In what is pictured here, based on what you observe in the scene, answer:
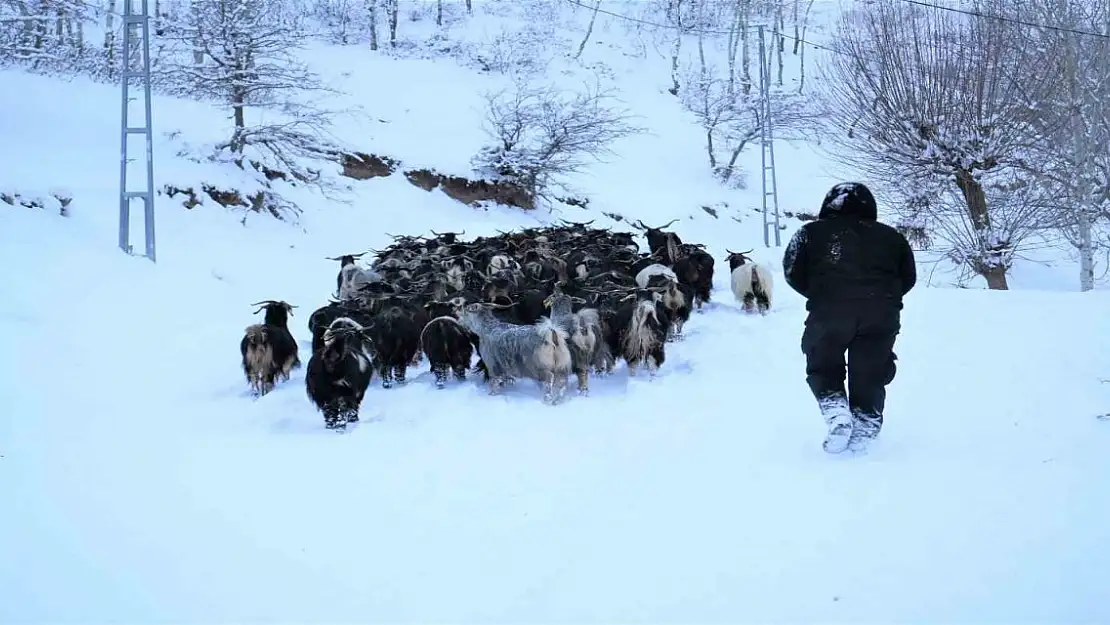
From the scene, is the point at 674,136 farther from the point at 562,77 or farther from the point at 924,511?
the point at 924,511

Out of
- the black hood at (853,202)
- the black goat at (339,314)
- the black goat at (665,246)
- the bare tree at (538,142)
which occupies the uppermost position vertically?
the bare tree at (538,142)

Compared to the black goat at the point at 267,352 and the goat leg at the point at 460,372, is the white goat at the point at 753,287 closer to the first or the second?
the goat leg at the point at 460,372

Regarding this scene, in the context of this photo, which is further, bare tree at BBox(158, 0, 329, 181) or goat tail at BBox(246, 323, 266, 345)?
bare tree at BBox(158, 0, 329, 181)

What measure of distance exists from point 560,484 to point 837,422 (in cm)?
164

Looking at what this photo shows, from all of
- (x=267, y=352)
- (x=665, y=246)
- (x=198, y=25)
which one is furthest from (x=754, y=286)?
(x=198, y=25)

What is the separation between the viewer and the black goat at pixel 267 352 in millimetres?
8102

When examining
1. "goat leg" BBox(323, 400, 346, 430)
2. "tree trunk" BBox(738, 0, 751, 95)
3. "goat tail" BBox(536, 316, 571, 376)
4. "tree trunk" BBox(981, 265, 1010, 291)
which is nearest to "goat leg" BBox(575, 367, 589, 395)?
"goat tail" BBox(536, 316, 571, 376)

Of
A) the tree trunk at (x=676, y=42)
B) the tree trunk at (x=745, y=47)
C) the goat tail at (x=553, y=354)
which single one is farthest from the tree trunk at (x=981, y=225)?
the tree trunk at (x=676, y=42)

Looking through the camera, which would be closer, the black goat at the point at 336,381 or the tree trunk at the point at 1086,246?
the black goat at the point at 336,381

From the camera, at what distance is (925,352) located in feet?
28.3

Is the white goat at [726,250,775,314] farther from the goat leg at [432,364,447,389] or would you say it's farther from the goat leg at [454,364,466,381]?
the goat leg at [432,364,447,389]

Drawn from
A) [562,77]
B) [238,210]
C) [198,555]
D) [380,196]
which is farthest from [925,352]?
[562,77]

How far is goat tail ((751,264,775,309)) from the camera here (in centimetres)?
1165

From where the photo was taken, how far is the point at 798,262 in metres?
5.29
